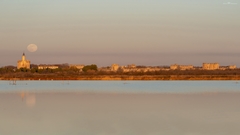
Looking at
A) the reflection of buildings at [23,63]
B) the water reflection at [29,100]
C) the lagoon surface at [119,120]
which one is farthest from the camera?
the reflection of buildings at [23,63]

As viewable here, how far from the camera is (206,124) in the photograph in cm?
1066

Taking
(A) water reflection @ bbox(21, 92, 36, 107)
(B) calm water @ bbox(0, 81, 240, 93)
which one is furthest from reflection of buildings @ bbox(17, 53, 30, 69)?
(A) water reflection @ bbox(21, 92, 36, 107)

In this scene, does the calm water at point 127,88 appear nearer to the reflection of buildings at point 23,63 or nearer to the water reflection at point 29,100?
the water reflection at point 29,100

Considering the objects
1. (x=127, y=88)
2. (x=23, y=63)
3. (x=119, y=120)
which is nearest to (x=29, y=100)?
(x=119, y=120)

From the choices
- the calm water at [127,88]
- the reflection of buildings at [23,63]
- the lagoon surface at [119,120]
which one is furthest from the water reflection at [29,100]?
the reflection of buildings at [23,63]

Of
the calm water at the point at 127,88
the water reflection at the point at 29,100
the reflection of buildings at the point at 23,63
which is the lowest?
the water reflection at the point at 29,100

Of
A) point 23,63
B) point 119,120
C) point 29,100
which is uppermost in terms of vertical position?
point 23,63

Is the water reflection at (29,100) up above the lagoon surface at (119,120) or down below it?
above

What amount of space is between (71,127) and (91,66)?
69610 millimetres

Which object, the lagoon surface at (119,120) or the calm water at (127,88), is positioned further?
the calm water at (127,88)

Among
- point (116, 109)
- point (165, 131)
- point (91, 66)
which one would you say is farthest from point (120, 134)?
point (91, 66)

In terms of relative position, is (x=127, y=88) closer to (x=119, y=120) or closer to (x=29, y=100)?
(x=29, y=100)

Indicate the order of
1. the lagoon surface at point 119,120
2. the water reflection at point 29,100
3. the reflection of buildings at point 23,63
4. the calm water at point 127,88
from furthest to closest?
the reflection of buildings at point 23,63
the calm water at point 127,88
the water reflection at point 29,100
the lagoon surface at point 119,120

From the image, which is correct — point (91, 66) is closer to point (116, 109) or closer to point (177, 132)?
point (116, 109)
